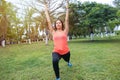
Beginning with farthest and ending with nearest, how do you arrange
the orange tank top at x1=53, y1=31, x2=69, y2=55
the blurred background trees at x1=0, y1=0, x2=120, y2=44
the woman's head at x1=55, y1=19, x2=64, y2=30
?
1. the blurred background trees at x1=0, y1=0, x2=120, y2=44
2. the woman's head at x1=55, y1=19, x2=64, y2=30
3. the orange tank top at x1=53, y1=31, x2=69, y2=55

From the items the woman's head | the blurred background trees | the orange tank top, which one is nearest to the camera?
the orange tank top

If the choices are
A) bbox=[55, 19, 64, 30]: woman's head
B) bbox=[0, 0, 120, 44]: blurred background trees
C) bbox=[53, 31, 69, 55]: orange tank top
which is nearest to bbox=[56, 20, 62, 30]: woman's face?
bbox=[55, 19, 64, 30]: woman's head

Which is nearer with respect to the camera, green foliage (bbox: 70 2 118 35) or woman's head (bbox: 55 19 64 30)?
woman's head (bbox: 55 19 64 30)

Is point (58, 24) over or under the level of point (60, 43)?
over

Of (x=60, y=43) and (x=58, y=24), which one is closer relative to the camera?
(x=60, y=43)

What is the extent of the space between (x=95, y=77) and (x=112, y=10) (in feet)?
68.7

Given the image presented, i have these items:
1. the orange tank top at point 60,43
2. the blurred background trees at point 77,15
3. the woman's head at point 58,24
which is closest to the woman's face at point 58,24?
the woman's head at point 58,24

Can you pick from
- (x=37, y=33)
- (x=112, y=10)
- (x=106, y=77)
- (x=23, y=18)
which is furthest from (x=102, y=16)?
(x=37, y=33)

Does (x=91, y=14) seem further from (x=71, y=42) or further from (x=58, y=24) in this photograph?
(x=58, y=24)

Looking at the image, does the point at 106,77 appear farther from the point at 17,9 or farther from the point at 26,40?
the point at 26,40

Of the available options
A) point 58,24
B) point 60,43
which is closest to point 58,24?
point 58,24

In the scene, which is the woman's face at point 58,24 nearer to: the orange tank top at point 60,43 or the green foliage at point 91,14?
the orange tank top at point 60,43

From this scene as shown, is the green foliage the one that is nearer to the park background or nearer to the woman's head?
the park background

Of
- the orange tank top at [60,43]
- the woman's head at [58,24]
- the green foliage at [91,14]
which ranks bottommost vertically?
the orange tank top at [60,43]
